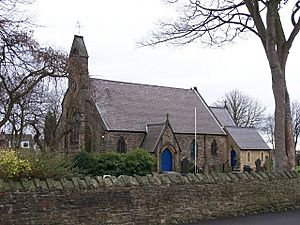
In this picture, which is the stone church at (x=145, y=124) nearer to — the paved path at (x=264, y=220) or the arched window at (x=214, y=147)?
the arched window at (x=214, y=147)

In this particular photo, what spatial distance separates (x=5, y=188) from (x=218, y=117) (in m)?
52.4

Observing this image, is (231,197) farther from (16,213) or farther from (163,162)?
(163,162)

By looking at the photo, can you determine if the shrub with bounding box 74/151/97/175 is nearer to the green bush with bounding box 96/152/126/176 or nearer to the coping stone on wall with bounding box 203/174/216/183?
the green bush with bounding box 96/152/126/176

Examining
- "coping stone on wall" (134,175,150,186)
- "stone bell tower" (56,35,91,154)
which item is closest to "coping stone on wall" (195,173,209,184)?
"coping stone on wall" (134,175,150,186)

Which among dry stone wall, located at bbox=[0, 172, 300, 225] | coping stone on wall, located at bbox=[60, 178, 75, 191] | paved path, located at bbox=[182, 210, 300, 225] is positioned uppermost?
coping stone on wall, located at bbox=[60, 178, 75, 191]

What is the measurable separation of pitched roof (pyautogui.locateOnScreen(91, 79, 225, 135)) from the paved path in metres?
31.6

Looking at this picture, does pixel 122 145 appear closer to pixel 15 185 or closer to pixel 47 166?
pixel 47 166

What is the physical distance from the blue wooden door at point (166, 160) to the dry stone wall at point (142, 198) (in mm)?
30693

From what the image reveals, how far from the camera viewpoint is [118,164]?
30.7m

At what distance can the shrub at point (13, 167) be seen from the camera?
406 inches

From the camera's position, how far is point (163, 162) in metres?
47.1

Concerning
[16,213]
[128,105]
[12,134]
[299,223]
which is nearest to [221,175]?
[299,223]

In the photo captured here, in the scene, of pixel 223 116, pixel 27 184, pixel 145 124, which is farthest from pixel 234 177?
pixel 223 116

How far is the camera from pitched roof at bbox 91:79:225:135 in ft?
156
